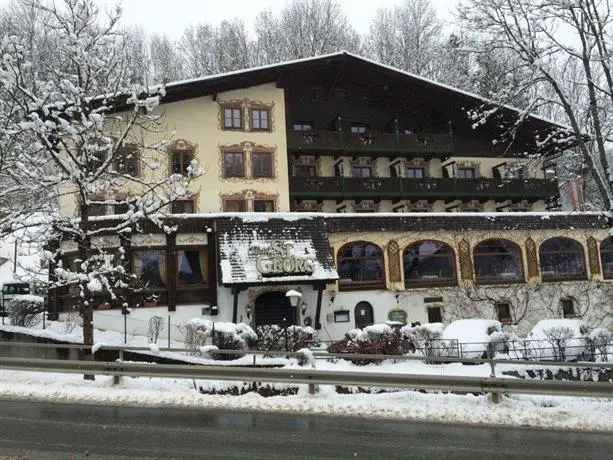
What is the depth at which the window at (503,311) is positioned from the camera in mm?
27609

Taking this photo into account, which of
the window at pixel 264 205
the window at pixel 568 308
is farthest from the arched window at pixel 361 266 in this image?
the window at pixel 568 308

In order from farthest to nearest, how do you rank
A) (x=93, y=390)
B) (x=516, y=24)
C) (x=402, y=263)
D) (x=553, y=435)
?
(x=402, y=263) → (x=516, y=24) → (x=93, y=390) → (x=553, y=435)

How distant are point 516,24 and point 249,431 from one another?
12970 millimetres

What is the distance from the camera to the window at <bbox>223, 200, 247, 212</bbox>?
29.8 metres

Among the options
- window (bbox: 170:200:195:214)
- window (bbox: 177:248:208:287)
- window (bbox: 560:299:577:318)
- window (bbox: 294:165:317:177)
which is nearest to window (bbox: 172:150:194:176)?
window (bbox: 170:200:195:214)

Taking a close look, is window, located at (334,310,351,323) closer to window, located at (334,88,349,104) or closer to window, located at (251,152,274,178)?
window, located at (251,152,274,178)

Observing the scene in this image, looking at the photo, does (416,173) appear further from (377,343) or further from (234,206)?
(377,343)

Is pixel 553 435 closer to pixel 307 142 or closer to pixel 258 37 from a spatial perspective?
pixel 307 142

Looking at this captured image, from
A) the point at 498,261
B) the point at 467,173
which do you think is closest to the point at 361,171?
the point at 467,173

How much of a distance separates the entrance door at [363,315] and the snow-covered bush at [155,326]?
8.92m

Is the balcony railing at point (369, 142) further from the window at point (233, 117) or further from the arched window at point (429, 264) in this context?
the arched window at point (429, 264)

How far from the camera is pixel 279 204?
100ft

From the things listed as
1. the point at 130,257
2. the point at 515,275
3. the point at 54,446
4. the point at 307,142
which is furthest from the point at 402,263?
the point at 54,446

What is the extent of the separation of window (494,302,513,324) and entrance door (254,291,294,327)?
10427 mm
